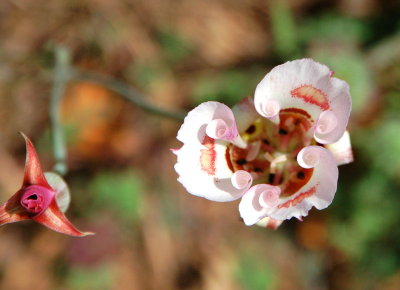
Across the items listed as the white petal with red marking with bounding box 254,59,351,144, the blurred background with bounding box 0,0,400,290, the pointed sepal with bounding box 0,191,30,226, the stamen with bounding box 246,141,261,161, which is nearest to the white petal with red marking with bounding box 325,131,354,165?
the white petal with red marking with bounding box 254,59,351,144

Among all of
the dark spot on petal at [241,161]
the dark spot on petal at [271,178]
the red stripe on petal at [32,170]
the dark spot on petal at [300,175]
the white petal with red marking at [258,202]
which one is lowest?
the white petal with red marking at [258,202]

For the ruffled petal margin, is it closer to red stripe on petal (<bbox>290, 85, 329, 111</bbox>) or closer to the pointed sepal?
red stripe on petal (<bbox>290, 85, 329, 111</bbox>)

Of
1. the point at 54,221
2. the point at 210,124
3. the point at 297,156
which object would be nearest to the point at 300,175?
the point at 297,156

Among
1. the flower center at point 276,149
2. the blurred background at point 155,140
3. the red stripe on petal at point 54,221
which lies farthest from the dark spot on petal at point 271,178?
the blurred background at point 155,140

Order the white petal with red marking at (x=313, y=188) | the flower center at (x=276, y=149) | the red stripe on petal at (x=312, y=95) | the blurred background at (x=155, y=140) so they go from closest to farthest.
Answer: the white petal with red marking at (x=313, y=188) → the red stripe on petal at (x=312, y=95) → the flower center at (x=276, y=149) → the blurred background at (x=155, y=140)

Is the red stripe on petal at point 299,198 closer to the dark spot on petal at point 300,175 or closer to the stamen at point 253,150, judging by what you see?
the dark spot on petal at point 300,175

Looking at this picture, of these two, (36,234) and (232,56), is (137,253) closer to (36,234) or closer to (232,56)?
(36,234)

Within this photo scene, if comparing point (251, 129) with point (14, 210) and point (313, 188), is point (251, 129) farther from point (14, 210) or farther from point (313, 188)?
point (14, 210)
